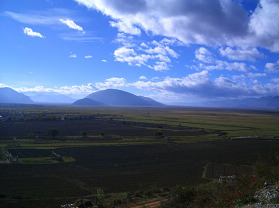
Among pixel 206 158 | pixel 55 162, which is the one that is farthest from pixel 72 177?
pixel 206 158

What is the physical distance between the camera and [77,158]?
31.0m

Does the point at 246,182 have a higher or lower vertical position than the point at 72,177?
higher

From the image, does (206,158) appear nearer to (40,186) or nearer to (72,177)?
(72,177)

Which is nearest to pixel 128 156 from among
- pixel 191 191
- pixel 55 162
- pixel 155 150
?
pixel 155 150

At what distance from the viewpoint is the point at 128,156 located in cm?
3294

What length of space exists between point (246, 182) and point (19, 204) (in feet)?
50.9

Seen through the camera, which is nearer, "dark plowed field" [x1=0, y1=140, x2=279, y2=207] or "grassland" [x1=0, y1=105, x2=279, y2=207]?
"grassland" [x1=0, y1=105, x2=279, y2=207]

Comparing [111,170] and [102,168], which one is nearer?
[111,170]

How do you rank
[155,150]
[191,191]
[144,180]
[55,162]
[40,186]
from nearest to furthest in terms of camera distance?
[191,191], [40,186], [144,180], [55,162], [155,150]

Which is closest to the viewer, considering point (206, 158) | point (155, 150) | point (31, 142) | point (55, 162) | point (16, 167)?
point (16, 167)

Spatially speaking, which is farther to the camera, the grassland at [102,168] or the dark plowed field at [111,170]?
the dark plowed field at [111,170]

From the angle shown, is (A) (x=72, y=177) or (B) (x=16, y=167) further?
(B) (x=16, y=167)

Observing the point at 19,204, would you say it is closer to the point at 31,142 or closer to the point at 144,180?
the point at 144,180

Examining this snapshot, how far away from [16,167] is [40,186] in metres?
7.13
